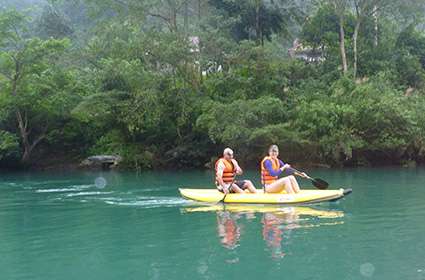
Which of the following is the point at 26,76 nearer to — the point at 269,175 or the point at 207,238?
the point at 269,175

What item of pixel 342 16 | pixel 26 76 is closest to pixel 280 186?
pixel 342 16

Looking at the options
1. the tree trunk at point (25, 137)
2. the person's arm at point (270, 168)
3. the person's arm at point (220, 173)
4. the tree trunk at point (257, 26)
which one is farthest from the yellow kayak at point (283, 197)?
the tree trunk at point (257, 26)

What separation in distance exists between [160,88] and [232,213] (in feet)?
50.8

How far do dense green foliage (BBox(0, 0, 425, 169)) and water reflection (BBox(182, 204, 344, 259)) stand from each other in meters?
11.1

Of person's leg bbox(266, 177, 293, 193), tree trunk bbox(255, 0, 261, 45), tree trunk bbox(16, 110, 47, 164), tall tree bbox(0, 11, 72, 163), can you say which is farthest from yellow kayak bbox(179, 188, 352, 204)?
tree trunk bbox(255, 0, 261, 45)

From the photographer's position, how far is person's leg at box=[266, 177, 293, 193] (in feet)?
44.7

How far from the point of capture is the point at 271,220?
Result: 38.4 ft

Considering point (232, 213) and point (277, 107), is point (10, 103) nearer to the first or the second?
point (277, 107)

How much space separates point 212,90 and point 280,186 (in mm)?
14909

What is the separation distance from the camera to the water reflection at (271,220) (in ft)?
31.5

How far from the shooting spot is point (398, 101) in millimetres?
25125

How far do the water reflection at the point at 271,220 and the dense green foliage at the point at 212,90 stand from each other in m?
11.1

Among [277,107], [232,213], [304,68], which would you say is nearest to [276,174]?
[232,213]

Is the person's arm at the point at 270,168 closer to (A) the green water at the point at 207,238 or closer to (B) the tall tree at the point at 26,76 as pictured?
(A) the green water at the point at 207,238
